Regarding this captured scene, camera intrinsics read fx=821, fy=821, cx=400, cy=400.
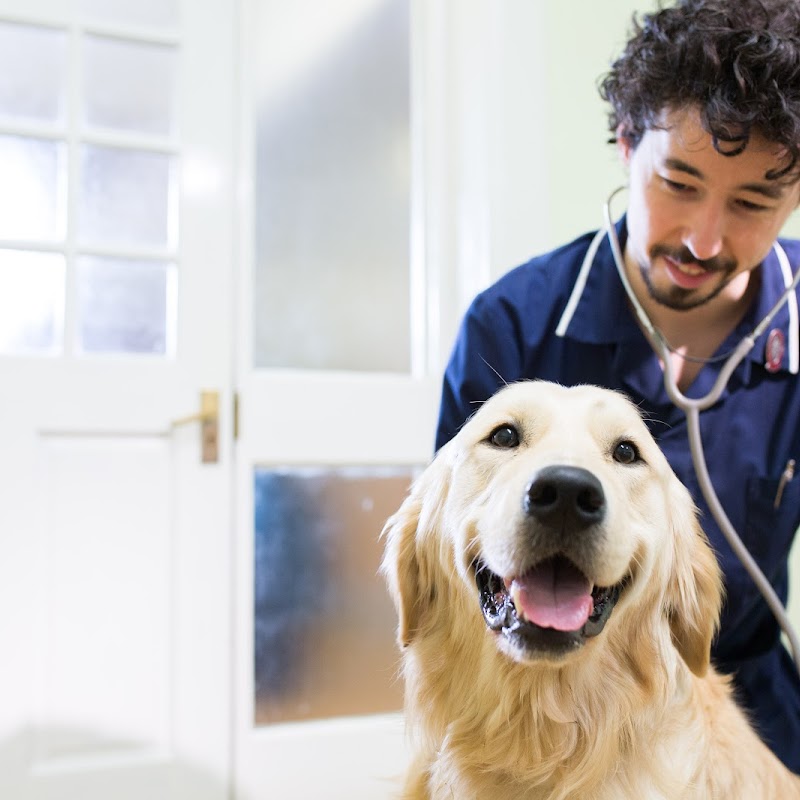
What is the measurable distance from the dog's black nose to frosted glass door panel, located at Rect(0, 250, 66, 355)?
5.10 feet

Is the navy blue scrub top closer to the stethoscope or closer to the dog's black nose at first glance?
the stethoscope

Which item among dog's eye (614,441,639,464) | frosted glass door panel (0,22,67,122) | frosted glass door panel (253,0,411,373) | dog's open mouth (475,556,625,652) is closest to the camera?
dog's open mouth (475,556,625,652)

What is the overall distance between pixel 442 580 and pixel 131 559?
3.99 ft

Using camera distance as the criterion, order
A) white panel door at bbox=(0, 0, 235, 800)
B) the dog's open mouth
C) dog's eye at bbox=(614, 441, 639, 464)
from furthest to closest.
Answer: white panel door at bbox=(0, 0, 235, 800) < dog's eye at bbox=(614, 441, 639, 464) < the dog's open mouth

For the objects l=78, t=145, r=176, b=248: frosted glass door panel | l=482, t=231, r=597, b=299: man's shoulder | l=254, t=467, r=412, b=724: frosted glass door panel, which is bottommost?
l=254, t=467, r=412, b=724: frosted glass door panel

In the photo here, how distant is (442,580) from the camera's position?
92cm

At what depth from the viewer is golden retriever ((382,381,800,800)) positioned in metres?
0.78

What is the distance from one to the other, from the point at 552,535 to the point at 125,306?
157 centimetres

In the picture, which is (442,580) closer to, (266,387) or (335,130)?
(266,387)

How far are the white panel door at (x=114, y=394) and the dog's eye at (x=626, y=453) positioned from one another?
1.32 meters

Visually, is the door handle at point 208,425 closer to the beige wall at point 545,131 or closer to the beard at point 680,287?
the beige wall at point 545,131

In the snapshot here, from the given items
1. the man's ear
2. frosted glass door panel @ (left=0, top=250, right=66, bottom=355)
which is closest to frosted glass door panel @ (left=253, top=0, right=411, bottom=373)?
frosted glass door panel @ (left=0, top=250, right=66, bottom=355)

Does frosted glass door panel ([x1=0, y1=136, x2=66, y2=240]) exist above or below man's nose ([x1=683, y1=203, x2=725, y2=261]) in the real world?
above

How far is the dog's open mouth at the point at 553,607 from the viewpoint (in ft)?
2.37
